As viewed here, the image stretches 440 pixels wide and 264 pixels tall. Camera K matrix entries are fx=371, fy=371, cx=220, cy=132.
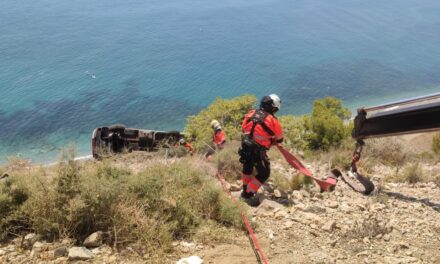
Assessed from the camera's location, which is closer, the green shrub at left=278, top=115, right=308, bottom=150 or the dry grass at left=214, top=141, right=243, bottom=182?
the dry grass at left=214, top=141, right=243, bottom=182

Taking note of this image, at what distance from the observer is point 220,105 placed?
20750mm

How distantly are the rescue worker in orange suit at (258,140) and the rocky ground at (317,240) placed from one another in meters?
0.54

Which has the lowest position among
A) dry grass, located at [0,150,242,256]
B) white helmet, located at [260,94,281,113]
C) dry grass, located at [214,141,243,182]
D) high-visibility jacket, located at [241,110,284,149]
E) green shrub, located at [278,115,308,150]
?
green shrub, located at [278,115,308,150]

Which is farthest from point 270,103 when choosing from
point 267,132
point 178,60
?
point 178,60

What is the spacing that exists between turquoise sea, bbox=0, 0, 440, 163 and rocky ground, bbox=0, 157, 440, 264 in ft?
73.4

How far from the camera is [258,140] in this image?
23.7 ft

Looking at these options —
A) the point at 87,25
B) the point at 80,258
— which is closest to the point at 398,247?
the point at 80,258

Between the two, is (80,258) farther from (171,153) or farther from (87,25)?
(87,25)

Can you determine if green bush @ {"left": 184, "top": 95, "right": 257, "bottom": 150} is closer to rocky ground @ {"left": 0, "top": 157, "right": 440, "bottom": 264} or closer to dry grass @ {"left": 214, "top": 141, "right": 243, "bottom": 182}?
dry grass @ {"left": 214, "top": 141, "right": 243, "bottom": 182}

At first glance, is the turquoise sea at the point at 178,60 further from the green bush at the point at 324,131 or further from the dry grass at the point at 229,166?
the dry grass at the point at 229,166

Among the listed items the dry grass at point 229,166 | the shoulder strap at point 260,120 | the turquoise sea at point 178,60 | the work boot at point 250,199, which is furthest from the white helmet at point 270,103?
the turquoise sea at point 178,60

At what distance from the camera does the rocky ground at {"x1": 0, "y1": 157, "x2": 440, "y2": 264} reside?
4.73 metres

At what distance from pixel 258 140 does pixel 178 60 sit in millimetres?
43111

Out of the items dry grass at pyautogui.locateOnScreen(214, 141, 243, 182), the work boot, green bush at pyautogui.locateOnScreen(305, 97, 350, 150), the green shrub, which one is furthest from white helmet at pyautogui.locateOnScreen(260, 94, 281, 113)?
green bush at pyautogui.locateOnScreen(305, 97, 350, 150)
